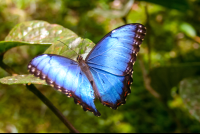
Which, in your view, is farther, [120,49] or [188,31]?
[188,31]

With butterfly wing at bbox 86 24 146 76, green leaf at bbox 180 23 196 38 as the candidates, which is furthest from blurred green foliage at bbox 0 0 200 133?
butterfly wing at bbox 86 24 146 76

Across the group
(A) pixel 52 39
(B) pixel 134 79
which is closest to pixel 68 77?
(A) pixel 52 39

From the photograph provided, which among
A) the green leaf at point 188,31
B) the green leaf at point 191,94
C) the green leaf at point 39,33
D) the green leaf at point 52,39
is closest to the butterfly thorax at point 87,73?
the green leaf at point 52,39

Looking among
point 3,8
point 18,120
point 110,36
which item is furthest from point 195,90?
point 3,8

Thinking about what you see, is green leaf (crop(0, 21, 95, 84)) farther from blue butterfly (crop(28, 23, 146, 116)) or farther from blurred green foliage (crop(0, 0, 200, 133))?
blurred green foliage (crop(0, 0, 200, 133))

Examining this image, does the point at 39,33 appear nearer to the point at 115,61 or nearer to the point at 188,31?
the point at 115,61
